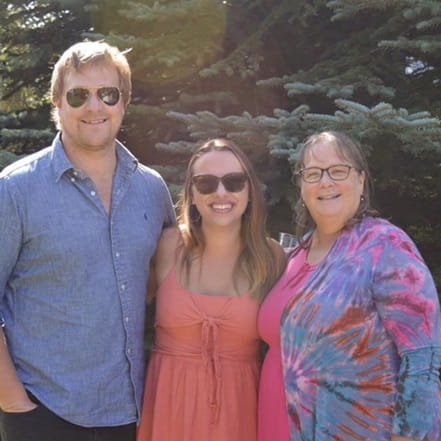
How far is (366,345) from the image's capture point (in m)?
2.59

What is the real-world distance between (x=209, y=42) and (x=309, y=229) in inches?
78.5

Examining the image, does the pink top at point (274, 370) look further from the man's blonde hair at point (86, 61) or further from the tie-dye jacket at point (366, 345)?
the man's blonde hair at point (86, 61)

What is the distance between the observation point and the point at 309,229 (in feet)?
10.8

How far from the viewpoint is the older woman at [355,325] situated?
245 centimetres

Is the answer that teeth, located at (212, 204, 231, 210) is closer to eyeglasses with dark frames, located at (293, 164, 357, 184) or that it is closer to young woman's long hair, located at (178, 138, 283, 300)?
young woman's long hair, located at (178, 138, 283, 300)

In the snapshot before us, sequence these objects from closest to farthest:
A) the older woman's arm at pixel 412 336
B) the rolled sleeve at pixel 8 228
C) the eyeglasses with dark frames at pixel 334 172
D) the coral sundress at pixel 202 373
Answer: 1. the older woman's arm at pixel 412 336
2. the rolled sleeve at pixel 8 228
3. the eyeglasses with dark frames at pixel 334 172
4. the coral sundress at pixel 202 373

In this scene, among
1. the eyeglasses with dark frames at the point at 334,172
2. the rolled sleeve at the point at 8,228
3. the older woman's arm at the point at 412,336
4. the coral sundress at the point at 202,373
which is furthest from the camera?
the coral sundress at the point at 202,373

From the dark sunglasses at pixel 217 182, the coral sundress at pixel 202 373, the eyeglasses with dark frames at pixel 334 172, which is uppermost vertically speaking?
the eyeglasses with dark frames at pixel 334 172

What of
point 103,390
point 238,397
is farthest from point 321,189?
point 103,390

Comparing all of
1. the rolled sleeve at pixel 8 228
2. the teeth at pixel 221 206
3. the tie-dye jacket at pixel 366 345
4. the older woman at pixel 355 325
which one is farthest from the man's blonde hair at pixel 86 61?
the tie-dye jacket at pixel 366 345

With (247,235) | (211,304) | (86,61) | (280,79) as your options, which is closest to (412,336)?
(211,304)

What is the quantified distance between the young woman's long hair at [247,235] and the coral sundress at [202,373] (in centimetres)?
16

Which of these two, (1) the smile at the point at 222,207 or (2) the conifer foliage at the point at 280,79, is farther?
(2) the conifer foliage at the point at 280,79

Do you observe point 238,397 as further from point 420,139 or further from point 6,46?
point 6,46
